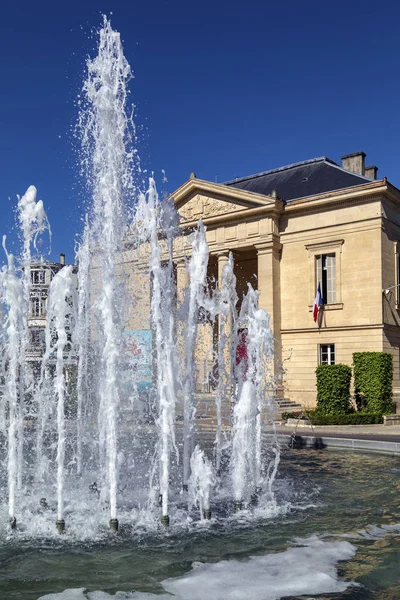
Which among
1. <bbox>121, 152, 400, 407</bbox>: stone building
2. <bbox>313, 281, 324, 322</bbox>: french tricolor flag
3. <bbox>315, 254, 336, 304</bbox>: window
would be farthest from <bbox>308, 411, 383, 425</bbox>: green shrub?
<bbox>315, 254, 336, 304</bbox>: window

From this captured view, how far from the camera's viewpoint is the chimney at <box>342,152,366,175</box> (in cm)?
3672

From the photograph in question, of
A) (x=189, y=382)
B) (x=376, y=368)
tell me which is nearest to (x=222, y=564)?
(x=189, y=382)

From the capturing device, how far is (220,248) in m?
35.5

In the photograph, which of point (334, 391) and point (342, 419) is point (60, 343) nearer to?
point (342, 419)

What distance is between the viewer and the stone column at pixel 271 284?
33.1 metres

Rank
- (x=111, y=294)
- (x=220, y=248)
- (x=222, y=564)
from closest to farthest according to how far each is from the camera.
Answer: (x=222, y=564)
(x=111, y=294)
(x=220, y=248)

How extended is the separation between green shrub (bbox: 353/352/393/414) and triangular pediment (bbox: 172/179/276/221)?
9725mm

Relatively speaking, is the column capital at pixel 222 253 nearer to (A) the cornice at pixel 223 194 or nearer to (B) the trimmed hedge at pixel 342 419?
(A) the cornice at pixel 223 194

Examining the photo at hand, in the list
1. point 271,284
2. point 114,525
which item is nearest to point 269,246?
point 271,284

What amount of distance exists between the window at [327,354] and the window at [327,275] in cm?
234

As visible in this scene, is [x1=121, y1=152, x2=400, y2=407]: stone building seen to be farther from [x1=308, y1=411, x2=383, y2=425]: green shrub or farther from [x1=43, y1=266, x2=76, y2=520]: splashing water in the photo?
[x1=43, y1=266, x2=76, y2=520]: splashing water

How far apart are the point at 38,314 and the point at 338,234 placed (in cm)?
4039

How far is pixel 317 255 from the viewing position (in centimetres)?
3262

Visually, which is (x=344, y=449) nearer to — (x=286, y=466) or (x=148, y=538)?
(x=286, y=466)
